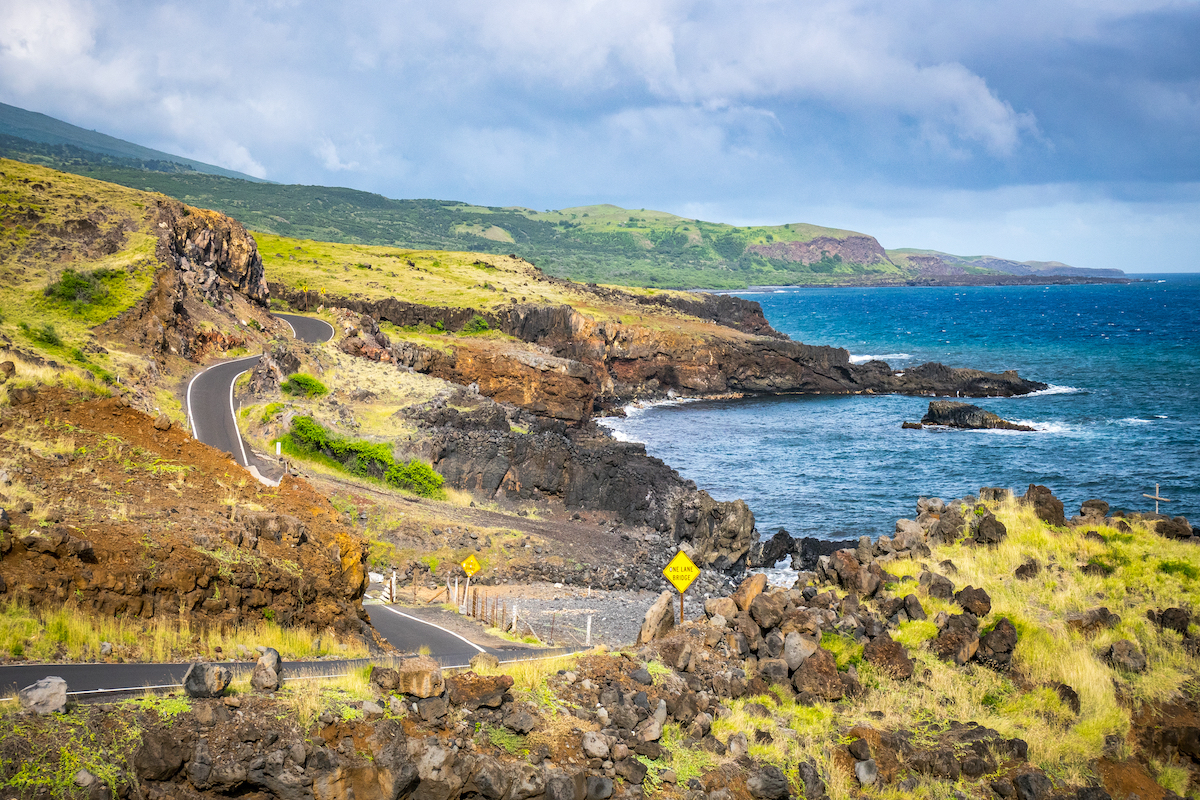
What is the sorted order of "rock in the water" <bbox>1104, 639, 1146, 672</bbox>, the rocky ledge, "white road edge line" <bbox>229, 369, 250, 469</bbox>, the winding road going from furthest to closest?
1. the rocky ledge
2. the winding road
3. "white road edge line" <bbox>229, 369, 250, 469</bbox>
4. "rock in the water" <bbox>1104, 639, 1146, 672</bbox>

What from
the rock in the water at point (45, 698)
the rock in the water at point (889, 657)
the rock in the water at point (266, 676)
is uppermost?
the rock in the water at point (45, 698)

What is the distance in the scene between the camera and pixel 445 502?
1464 inches

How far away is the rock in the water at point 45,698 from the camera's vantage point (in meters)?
8.15

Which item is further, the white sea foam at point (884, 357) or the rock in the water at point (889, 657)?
the white sea foam at point (884, 357)

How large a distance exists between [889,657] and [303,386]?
37340mm

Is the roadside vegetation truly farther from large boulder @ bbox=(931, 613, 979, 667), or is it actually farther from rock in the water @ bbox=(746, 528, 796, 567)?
rock in the water @ bbox=(746, 528, 796, 567)

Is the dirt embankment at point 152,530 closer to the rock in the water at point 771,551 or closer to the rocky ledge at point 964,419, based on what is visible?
the rock in the water at point 771,551

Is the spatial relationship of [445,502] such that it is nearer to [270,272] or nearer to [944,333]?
[270,272]

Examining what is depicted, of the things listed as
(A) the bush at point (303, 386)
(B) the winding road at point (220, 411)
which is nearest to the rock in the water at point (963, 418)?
(A) the bush at point (303, 386)

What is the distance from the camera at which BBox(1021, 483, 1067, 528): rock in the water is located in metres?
19.5

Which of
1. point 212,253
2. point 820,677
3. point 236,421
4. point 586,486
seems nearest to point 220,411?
point 236,421

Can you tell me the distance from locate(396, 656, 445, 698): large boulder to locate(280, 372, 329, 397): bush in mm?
35467

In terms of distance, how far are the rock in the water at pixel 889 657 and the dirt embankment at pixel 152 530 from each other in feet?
35.2

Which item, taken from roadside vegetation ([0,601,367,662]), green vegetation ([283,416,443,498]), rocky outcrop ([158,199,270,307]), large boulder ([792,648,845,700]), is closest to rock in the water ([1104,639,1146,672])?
large boulder ([792,648,845,700])
